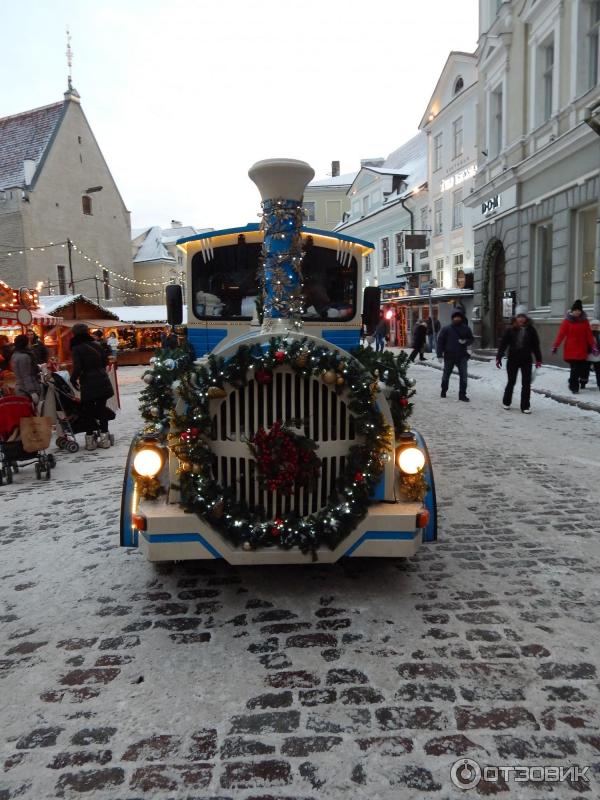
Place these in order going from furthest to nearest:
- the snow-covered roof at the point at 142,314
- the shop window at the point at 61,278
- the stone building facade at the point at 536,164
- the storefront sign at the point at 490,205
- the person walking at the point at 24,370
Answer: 1. the shop window at the point at 61,278
2. the snow-covered roof at the point at 142,314
3. the storefront sign at the point at 490,205
4. the stone building facade at the point at 536,164
5. the person walking at the point at 24,370

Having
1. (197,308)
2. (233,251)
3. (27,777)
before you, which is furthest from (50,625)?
(233,251)

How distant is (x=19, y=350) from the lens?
306 inches

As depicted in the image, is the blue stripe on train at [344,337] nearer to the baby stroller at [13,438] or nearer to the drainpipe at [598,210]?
the baby stroller at [13,438]

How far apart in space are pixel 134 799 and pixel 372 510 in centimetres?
181

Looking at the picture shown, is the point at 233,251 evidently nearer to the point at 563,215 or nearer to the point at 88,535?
the point at 88,535

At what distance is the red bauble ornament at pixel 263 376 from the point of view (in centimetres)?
324

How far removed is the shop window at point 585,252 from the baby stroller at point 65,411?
485 inches

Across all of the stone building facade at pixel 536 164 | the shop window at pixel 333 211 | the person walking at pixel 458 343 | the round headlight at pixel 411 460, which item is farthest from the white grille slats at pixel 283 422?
the shop window at pixel 333 211

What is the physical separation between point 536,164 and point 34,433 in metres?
15.2

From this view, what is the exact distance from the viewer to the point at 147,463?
3.44m

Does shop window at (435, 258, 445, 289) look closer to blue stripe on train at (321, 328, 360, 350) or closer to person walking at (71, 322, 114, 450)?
person walking at (71, 322, 114, 450)

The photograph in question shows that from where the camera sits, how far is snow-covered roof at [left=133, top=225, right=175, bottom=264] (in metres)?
42.7

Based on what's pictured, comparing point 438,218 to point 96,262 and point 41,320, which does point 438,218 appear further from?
point 96,262

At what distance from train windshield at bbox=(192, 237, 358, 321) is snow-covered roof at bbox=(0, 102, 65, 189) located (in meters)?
29.4
